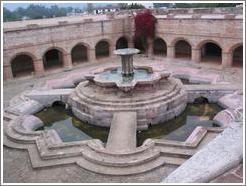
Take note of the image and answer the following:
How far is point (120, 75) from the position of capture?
49.9 ft

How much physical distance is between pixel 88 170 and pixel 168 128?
181 inches

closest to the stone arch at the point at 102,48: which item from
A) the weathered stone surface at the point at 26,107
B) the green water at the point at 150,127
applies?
the weathered stone surface at the point at 26,107

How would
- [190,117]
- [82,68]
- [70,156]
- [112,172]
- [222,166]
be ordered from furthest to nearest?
[82,68] → [190,117] → [70,156] → [112,172] → [222,166]

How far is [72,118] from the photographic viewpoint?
1389 centimetres

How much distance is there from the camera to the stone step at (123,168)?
8.55 m

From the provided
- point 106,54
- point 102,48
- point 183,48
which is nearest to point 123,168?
point 183,48

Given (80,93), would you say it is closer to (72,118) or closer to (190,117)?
(72,118)

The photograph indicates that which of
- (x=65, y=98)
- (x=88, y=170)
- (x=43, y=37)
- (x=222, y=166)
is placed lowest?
(x=88, y=170)

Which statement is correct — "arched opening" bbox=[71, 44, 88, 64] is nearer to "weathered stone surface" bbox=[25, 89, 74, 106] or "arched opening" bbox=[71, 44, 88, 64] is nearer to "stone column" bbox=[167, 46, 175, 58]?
"stone column" bbox=[167, 46, 175, 58]

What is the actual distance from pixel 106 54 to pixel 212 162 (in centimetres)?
2349

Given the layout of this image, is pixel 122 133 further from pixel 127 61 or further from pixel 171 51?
pixel 171 51

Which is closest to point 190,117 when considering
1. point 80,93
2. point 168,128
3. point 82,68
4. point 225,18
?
point 168,128

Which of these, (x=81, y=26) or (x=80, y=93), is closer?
(x=80, y=93)

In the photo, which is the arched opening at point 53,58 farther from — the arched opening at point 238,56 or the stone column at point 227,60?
the arched opening at point 238,56
